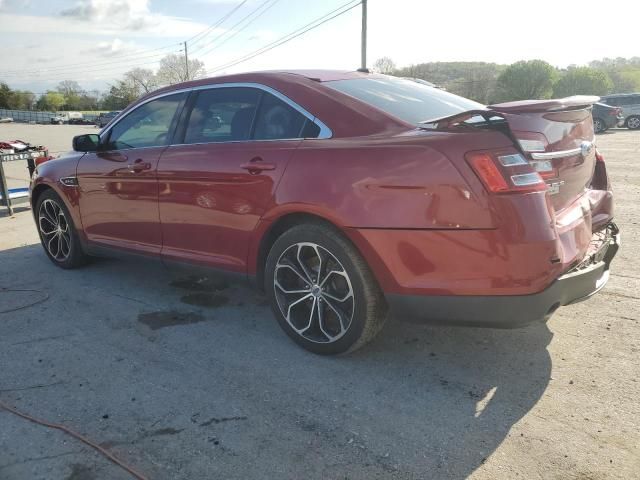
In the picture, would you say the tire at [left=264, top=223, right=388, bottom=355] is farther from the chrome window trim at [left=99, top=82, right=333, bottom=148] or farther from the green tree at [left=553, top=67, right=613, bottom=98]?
the green tree at [left=553, top=67, right=613, bottom=98]

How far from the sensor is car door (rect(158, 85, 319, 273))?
10.8 ft

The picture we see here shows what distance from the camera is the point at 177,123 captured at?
401 centimetres

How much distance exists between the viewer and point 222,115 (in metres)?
3.72

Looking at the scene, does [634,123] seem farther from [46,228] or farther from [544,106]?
[46,228]

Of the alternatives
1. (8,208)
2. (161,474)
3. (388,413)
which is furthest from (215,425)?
(8,208)

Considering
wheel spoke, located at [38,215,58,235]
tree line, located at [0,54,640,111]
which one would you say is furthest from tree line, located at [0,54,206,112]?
wheel spoke, located at [38,215,58,235]

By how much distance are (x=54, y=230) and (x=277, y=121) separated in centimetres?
306

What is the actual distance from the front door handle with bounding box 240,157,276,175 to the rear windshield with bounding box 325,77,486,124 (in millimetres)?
635

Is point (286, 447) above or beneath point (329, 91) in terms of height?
beneath

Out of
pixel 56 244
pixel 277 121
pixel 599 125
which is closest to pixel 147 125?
pixel 277 121

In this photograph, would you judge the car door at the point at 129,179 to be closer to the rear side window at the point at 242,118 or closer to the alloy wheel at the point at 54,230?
the rear side window at the point at 242,118

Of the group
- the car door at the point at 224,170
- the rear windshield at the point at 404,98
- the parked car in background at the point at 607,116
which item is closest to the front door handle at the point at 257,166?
the car door at the point at 224,170

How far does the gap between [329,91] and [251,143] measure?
0.60m

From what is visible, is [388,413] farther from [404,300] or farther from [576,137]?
[576,137]
